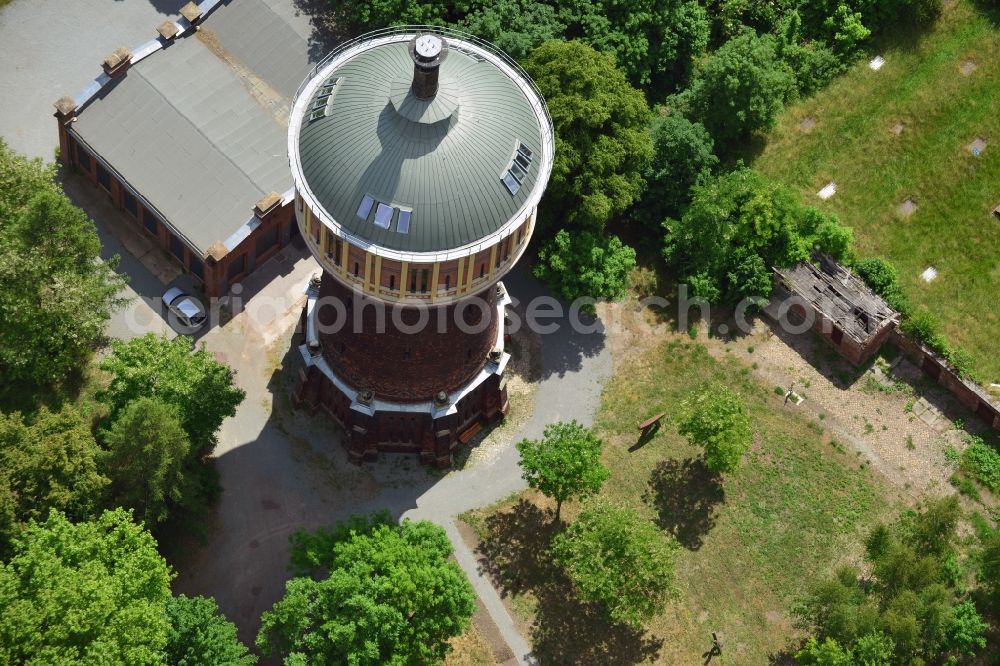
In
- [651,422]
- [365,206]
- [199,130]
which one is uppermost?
[365,206]

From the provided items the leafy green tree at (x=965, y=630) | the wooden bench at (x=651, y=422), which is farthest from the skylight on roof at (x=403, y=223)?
Answer: the leafy green tree at (x=965, y=630)

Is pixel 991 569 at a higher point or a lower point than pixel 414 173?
lower

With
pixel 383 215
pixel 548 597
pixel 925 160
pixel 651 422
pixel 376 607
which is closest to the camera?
pixel 383 215

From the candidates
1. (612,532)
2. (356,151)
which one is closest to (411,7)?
(356,151)

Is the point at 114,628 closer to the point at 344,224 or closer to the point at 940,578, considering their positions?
the point at 344,224

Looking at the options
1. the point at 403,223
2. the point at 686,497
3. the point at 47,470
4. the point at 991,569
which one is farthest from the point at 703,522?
the point at 47,470

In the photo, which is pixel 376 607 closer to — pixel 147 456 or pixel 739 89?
pixel 147 456
